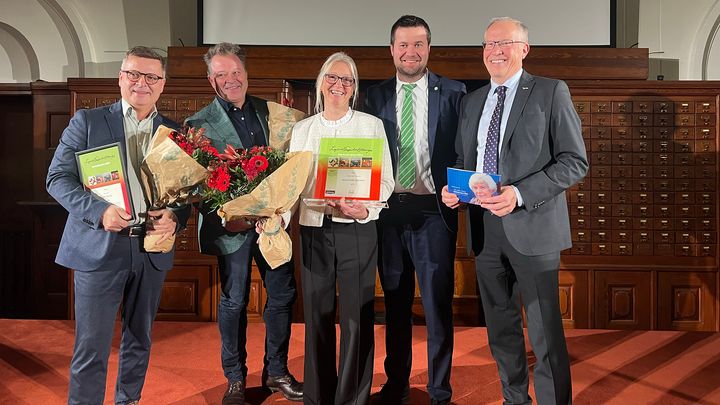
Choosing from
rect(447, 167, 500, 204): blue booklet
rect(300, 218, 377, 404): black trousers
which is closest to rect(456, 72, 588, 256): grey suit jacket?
rect(447, 167, 500, 204): blue booklet

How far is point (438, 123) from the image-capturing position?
2955 millimetres

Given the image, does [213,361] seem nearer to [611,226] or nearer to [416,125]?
[416,125]

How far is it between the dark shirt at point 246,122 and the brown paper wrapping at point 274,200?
493 millimetres

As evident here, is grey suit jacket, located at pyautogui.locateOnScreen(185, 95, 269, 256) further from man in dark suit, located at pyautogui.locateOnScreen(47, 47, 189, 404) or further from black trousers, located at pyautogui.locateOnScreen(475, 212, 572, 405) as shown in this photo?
black trousers, located at pyautogui.locateOnScreen(475, 212, 572, 405)

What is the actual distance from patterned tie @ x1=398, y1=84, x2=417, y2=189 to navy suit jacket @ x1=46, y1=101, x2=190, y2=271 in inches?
45.1

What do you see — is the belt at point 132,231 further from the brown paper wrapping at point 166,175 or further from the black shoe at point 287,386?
the black shoe at point 287,386

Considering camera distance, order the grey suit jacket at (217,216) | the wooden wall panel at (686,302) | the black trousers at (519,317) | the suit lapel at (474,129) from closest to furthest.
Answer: the black trousers at (519,317) < the suit lapel at (474,129) < the grey suit jacket at (217,216) < the wooden wall panel at (686,302)

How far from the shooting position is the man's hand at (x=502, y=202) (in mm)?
2486

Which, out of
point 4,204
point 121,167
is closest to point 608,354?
point 121,167

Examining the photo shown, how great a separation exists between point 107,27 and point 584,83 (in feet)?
13.8

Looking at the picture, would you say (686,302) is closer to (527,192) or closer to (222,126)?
(527,192)

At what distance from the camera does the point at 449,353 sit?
2949 millimetres

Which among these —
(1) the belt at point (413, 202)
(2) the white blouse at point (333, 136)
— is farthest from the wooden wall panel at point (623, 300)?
(2) the white blouse at point (333, 136)

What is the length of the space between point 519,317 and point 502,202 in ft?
1.92
